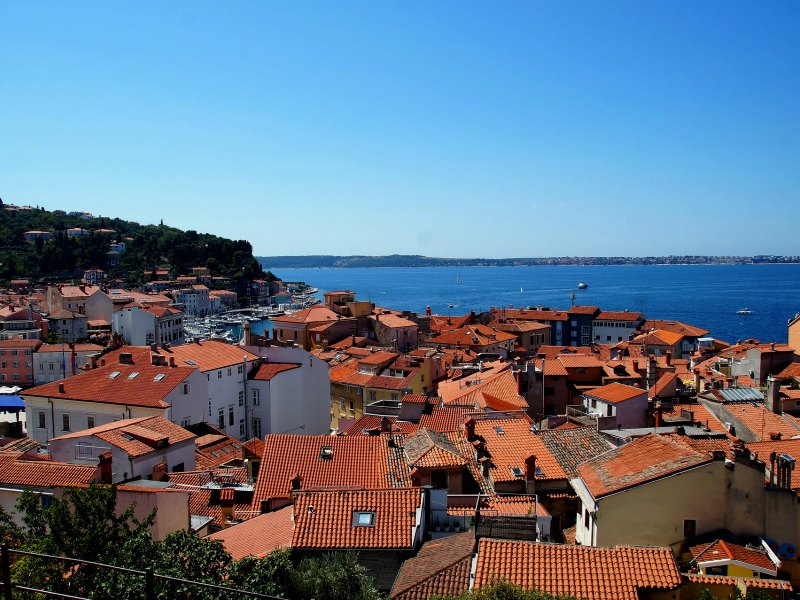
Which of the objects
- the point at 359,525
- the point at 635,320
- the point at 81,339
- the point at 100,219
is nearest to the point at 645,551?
the point at 359,525

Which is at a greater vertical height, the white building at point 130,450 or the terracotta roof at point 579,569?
the terracotta roof at point 579,569

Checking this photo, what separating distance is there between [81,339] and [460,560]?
78341 millimetres

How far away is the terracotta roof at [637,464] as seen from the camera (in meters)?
11.8

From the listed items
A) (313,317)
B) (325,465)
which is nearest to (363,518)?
(325,465)

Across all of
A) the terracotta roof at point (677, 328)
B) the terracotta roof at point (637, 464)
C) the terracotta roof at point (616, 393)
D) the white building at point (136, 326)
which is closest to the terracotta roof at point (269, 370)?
the terracotta roof at point (616, 393)

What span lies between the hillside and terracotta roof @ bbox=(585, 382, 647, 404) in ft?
430

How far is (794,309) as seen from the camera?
134 m

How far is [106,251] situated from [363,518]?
155m

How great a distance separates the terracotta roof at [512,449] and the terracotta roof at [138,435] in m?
8.09

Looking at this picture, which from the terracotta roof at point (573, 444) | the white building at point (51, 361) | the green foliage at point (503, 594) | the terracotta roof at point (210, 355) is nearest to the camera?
the green foliage at point (503, 594)

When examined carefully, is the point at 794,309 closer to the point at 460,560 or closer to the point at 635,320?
the point at 635,320

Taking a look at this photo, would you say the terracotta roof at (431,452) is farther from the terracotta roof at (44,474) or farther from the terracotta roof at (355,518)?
the terracotta roof at (44,474)

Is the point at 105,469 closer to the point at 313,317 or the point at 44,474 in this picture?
the point at 44,474

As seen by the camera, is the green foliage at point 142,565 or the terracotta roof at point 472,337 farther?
the terracotta roof at point 472,337
